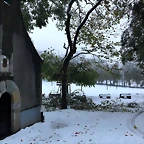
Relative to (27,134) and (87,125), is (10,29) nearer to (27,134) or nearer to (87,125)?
(27,134)

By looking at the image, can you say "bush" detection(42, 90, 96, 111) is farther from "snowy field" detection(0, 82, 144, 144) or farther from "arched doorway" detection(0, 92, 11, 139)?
"arched doorway" detection(0, 92, 11, 139)

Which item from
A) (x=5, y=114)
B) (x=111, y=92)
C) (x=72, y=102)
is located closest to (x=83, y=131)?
(x=5, y=114)

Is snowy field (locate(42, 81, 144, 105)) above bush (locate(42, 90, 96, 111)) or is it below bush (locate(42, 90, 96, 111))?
below

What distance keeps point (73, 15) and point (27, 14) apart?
11.1 ft

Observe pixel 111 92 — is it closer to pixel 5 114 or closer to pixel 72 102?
pixel 72 102

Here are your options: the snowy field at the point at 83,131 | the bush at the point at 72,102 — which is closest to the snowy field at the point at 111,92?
the bush at the point at 72,102

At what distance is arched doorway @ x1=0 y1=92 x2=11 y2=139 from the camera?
27.8 feet

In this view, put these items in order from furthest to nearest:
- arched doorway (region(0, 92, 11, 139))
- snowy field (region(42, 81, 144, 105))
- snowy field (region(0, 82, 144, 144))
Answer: snowy field (region(42, 81, 144, 105)), arched doorway (region(0, 92, 11, 139)), snowy field (region(0, 82, 144, 144))

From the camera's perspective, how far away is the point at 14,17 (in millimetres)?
9078

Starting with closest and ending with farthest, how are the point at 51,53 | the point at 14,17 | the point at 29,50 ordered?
the point at 14,17, the point at 29,50, the point at 51,53

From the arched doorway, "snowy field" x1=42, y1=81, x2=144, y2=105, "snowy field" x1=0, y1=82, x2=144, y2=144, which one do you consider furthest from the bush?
the arched doorway

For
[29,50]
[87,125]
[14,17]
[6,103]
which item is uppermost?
[14,17]

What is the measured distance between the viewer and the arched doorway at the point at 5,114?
8461 mm

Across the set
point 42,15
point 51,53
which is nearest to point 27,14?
point 42,15
